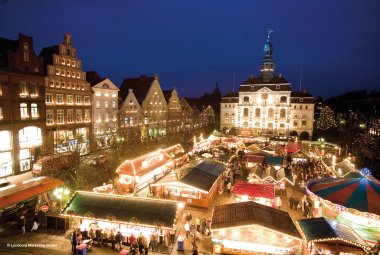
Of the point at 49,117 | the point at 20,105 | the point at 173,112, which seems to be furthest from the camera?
the point at 173,112

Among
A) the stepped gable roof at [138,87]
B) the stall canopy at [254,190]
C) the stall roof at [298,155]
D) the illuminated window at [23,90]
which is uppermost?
the stepped gable roof at [138,87]

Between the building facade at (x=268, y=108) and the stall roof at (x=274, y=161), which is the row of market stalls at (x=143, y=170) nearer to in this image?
the stall roof at (x=274, y=161)

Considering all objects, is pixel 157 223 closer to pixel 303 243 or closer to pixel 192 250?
pixel 192 250

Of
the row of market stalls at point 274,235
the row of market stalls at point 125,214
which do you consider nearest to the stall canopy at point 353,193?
the row of market stalls at point 274,235

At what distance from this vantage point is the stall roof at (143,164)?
73.0 feet

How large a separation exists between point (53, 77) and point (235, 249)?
32.0m

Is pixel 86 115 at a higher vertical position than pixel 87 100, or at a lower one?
lower

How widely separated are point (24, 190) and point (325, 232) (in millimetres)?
17936

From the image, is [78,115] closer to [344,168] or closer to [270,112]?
[344,168]

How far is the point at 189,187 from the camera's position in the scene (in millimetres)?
19422

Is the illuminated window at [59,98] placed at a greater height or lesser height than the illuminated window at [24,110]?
greater

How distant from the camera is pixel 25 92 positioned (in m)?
29.6

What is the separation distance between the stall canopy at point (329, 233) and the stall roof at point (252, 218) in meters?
0.60

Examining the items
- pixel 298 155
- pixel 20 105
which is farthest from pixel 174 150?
pixel 20 105
